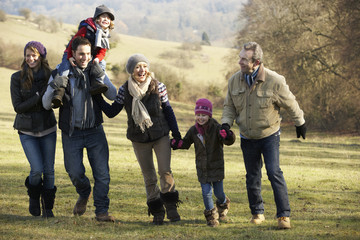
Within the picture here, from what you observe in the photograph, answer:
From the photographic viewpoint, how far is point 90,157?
6613 mm

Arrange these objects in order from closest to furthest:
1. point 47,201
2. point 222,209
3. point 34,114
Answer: point 34,114, point 222,209, point 47,201

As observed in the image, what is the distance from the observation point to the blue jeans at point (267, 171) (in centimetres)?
623

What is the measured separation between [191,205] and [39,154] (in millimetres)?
2719

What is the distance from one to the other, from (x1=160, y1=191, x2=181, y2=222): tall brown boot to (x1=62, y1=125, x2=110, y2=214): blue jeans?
2.61 ft

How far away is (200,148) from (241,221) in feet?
3.98

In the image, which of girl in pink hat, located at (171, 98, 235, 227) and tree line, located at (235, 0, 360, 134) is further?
tree line, located at (235, 0, 360, 134)

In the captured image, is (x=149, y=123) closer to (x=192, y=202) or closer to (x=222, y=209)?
(x=222, y=209)

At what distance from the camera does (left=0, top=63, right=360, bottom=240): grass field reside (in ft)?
20.1

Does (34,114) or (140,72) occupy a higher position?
(140,72)

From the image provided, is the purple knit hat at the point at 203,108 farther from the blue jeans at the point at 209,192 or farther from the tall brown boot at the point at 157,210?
the tall brown boot at the point at 157,210

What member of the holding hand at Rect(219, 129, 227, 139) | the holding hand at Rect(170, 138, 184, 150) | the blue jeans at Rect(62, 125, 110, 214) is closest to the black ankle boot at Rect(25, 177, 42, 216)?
the blue jeans at Rect(62, 125, 110, 214)

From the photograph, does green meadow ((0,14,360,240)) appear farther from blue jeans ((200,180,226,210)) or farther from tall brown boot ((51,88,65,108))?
tall brown boot ((51,88,65,108))

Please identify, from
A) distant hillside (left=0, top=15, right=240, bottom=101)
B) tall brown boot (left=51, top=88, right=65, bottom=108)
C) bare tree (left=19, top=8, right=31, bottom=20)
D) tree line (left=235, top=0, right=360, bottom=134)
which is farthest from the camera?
bare tree (left=19, top=8, right=31, bottom=20)

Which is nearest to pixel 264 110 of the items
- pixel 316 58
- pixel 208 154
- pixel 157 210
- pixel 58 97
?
pixel 208 154
